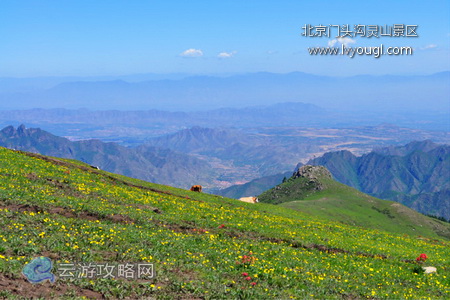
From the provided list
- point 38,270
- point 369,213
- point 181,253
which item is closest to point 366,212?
point 369,213

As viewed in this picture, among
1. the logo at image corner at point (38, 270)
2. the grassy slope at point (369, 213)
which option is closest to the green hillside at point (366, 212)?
the grassy slope at point (369, 213)

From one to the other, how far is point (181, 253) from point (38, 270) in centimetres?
733

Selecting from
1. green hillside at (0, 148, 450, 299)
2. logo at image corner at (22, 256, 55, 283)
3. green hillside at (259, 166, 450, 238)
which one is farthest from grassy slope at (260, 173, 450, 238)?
logo at image corner at (22, 256, 55, 283)

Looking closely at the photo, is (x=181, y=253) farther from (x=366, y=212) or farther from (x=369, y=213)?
(x=366, y=212)

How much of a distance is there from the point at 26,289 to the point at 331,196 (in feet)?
548

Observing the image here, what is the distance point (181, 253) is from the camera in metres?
20.8

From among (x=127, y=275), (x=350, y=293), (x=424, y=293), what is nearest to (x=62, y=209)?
(x=127, y=275)

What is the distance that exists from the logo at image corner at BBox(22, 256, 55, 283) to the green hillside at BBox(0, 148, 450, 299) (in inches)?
9.4

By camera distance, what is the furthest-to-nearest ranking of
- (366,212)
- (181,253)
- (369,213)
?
(366,212) → (369,213) → (181,253)

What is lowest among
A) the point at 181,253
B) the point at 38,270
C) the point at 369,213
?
the point at 369,213

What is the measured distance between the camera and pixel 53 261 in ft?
54.4

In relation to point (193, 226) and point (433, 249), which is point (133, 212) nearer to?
point (193, 226)

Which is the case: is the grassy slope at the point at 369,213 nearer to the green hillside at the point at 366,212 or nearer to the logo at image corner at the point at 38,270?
the green hillside at the point at 366,212

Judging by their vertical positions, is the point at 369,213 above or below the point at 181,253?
below
